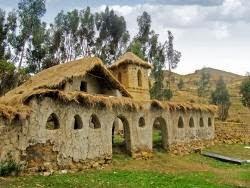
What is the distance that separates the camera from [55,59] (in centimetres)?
4597

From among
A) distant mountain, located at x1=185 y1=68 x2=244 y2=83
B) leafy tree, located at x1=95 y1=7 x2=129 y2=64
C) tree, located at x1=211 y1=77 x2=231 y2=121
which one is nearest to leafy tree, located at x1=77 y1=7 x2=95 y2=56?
leafy tree, located at x1=95 y1=7 x2=129 y2=64

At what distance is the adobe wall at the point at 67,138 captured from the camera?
17.1m

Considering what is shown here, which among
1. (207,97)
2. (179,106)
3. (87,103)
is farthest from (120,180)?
(207,97)

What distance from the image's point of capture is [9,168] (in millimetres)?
16219

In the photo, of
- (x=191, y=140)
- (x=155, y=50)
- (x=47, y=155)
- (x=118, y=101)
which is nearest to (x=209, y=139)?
(x=191, y=140)

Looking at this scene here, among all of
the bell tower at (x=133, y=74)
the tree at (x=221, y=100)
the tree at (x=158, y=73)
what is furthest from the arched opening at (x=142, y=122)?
the tree at (x=221, y=100)

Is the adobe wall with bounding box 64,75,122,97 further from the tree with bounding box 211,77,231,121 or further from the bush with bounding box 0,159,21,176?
the tree with bounding box 211,77,231,121

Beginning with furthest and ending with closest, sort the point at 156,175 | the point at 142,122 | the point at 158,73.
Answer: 1. the point at 158,73
2. the point at 142,122
3. the point at 156,175

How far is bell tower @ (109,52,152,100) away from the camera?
116 feet

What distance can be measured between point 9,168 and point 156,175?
6.83 m

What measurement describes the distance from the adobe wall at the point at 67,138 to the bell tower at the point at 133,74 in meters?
10.6

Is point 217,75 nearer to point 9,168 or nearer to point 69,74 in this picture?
point 69,74

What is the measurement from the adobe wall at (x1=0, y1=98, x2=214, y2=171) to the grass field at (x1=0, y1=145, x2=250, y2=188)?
0.92 metres

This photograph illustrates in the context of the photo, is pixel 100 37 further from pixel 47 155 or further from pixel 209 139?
pixel 47 155
